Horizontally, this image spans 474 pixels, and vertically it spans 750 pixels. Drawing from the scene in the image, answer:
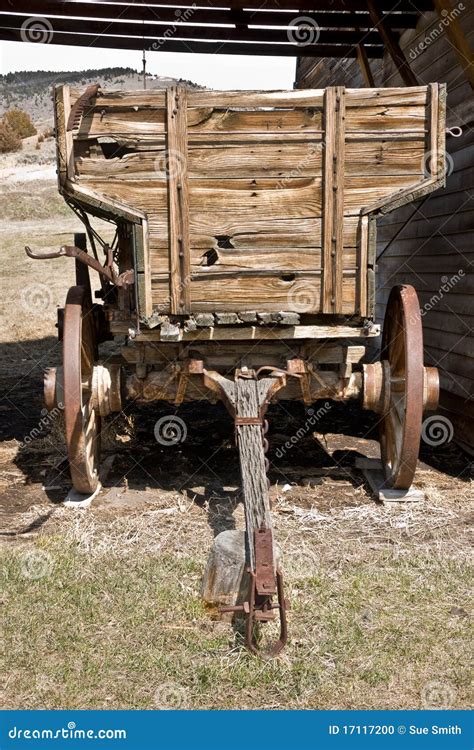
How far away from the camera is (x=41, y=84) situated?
253 feet

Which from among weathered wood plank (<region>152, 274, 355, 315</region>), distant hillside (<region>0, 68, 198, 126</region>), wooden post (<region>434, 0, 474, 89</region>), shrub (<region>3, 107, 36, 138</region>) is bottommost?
weathered wood plank (<region>152, 274, 355, 315</region>)

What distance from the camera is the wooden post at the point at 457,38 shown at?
228 inches

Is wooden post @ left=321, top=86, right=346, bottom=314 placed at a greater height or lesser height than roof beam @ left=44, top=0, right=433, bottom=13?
lesser

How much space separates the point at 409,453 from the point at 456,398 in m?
2.10

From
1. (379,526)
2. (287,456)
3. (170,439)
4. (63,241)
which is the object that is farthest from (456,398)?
(63,241)

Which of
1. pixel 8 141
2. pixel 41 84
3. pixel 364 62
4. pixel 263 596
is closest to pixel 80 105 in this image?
pixel 263 596

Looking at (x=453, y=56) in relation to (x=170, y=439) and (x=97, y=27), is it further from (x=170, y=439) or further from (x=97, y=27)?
(x=170, y=439)

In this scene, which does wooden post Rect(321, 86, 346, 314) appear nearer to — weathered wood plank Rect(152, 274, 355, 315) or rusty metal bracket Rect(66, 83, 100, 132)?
weathered wood plank Rect(152, 274, 355, 315)

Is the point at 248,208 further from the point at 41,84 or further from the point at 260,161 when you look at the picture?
the point at 41,84

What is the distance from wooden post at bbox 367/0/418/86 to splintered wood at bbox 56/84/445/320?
2.63m

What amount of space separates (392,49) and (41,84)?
7885cm

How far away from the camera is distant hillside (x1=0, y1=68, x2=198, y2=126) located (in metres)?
62.7

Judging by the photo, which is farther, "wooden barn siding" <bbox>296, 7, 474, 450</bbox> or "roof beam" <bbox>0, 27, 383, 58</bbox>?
"roof beam" <bbox>0, 27, 383, 58</bbox>

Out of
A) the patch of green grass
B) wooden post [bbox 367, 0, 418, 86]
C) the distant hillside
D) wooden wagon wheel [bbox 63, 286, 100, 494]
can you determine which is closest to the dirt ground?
the patch of green grass
